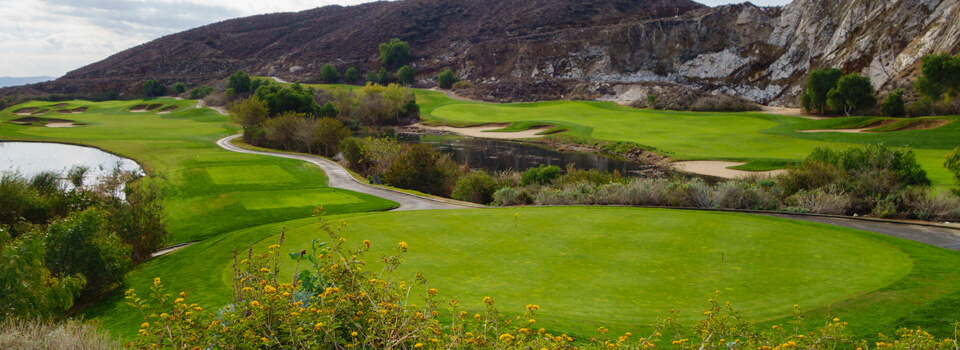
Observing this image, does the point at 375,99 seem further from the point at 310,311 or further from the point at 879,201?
the point at 310,311

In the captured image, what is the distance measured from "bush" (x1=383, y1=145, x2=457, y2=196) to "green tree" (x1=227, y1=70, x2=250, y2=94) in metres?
63.3

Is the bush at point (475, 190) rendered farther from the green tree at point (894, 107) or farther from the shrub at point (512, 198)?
the green tree at point (894, 107)

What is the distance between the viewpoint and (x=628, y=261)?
8211mm

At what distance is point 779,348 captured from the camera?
11.5ft

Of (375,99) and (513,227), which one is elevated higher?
(375,99)

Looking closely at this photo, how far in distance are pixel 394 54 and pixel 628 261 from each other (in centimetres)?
10535

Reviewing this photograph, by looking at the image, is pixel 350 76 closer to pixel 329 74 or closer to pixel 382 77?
pixel 329 74

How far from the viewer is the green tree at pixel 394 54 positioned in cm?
10762

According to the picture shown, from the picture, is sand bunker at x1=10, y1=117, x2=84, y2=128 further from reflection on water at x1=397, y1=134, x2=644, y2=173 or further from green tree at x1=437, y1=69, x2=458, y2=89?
green tree at x1=437, y1=69, x2=458, y2=89

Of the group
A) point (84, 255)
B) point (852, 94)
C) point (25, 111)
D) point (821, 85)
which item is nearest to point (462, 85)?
point (821, 85)

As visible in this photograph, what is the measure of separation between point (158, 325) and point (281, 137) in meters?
38.8

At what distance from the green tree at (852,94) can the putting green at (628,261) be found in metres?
45.1

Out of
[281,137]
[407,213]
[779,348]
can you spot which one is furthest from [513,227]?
[281,137]

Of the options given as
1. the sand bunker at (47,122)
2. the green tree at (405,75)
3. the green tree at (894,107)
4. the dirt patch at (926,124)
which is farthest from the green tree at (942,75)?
the sand bunker at (47,122)
